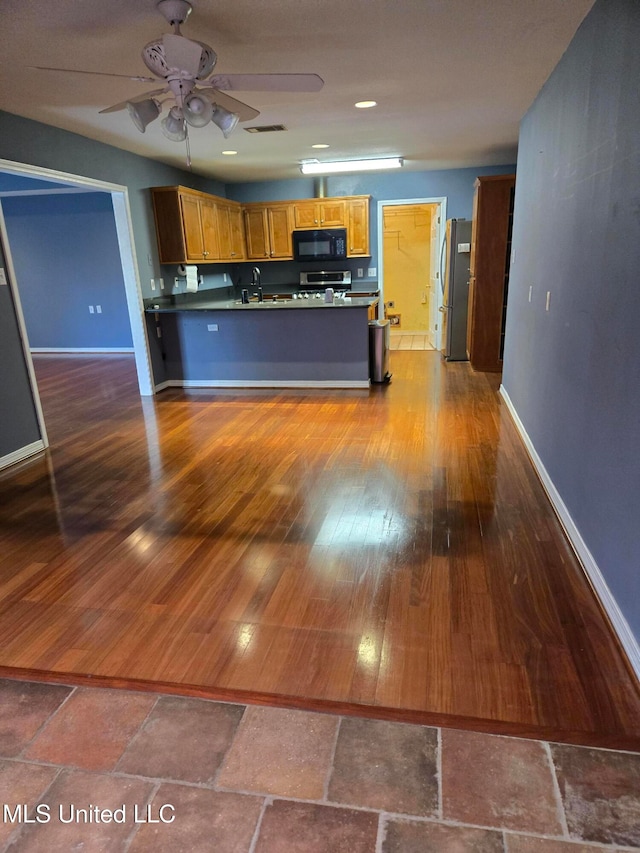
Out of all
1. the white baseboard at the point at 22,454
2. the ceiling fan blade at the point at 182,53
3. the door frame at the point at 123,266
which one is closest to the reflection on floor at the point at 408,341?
the door frame at the point at 123,266

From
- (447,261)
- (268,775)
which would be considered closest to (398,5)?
(268,775)

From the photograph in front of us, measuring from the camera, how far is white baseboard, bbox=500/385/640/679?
178cm

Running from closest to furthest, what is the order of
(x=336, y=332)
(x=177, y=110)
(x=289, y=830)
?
(x=289, y=830) < (x=177, y=110) < (x=336, y=332)

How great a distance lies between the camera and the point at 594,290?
2.32 meters

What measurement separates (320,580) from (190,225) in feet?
16.6

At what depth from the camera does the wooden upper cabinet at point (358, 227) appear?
7426 mm

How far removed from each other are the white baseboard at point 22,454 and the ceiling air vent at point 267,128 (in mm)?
3221

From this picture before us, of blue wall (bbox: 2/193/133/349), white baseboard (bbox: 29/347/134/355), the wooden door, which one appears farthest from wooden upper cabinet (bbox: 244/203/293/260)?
white baseboard (bbox: 29/347/134/355)

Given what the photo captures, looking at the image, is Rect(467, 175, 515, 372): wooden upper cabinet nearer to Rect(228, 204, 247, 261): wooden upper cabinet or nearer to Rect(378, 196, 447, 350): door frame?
Rect(378, 196, 447, 350): door frame

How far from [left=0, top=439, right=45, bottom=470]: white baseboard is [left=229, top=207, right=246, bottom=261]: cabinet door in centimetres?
427

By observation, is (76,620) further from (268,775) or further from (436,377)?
(436,377)

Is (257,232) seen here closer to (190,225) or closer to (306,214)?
(306,214)

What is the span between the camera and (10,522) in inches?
117

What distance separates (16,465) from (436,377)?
437 centimetres
